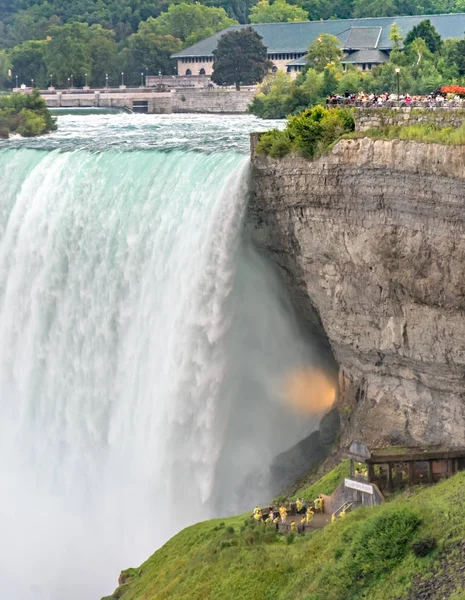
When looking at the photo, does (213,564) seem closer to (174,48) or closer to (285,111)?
(285,111)

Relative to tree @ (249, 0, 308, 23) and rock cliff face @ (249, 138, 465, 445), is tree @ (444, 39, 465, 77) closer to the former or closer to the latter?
rock cliff face @ (249, 138, 465, 445)

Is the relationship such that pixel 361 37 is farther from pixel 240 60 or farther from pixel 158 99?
pixel 158 99

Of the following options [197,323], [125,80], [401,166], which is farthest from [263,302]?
[125,80]

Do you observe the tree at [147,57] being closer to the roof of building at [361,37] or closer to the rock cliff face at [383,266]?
the roof of building at [361,37]

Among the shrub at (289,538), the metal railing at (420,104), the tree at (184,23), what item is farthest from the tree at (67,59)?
the shrub at (289,538)

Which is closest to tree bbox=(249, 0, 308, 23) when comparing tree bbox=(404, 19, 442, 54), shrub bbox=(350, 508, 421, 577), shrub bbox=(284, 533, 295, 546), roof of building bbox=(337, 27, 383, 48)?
roof of building bbox=(337, 27, 383, 48)

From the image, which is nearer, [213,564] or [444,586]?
[444,586]

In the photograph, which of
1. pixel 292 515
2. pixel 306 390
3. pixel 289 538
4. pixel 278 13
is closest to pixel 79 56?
pixel 278 13
